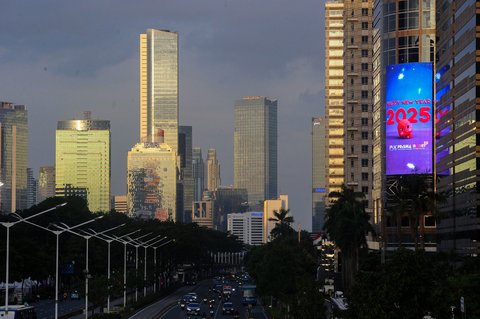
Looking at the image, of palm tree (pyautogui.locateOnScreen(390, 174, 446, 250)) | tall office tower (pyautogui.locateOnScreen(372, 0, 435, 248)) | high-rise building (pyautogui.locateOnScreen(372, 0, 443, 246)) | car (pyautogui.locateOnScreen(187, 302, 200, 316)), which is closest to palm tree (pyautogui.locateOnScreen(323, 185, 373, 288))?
high-rise building (pyautogui.locateOnScreen(372, 0, 443, 246))

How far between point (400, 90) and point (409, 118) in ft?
14.1

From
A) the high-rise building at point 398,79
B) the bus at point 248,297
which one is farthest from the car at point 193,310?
the high-rise building at point 398,79

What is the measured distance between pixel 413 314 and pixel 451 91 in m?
93.3

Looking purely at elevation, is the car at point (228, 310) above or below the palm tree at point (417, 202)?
below

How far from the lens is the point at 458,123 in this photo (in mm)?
139750

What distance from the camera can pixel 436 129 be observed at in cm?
15825

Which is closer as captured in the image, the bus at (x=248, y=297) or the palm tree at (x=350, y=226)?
the palm tree at (x=350, y=226)

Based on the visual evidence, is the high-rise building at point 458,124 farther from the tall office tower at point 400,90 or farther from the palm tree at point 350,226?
the palm tree at point 350,226

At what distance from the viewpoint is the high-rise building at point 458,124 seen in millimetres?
129875

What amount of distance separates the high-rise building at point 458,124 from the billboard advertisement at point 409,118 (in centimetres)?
665

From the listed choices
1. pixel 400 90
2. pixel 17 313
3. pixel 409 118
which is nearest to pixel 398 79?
pixel 400 90

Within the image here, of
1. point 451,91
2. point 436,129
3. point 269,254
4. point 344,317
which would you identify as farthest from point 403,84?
point 344,317

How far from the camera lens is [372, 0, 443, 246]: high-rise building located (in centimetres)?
16438

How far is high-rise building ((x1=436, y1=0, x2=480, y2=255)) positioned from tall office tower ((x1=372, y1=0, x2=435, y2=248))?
7.72 metres
